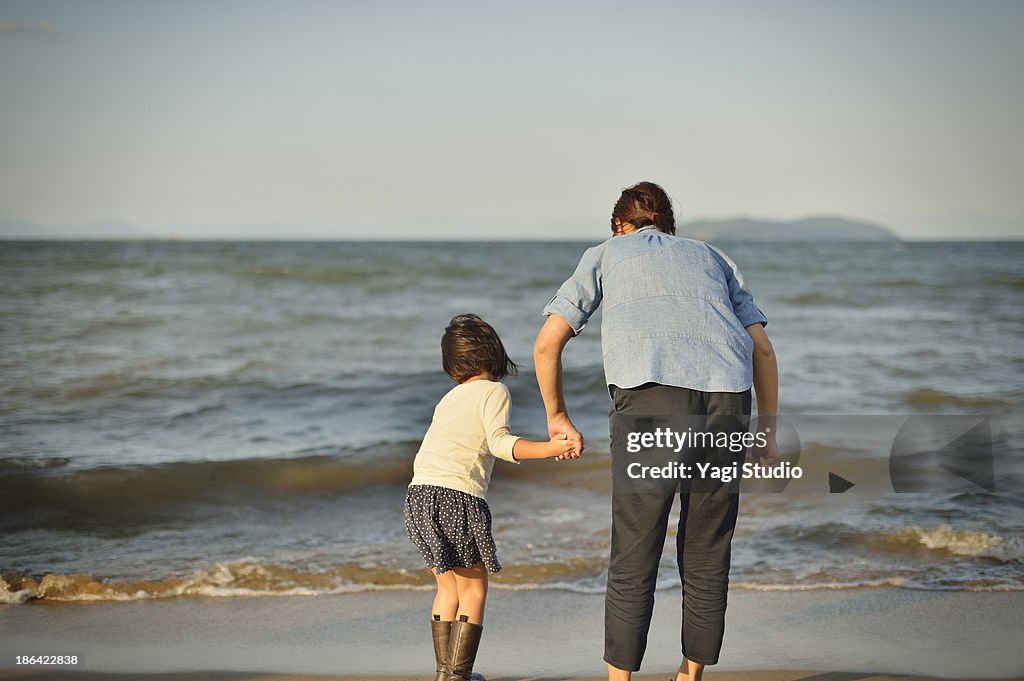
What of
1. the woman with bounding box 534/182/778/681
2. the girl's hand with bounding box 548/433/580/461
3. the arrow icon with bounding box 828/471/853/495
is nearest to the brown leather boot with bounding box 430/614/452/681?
the woman with bounding box 534/182/778/681

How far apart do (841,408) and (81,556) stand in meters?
7.95

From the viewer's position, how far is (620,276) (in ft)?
9.12

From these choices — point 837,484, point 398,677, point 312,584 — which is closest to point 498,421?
point 398,677

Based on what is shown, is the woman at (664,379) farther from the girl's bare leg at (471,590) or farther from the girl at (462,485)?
the girl's bare leg at (471,590)

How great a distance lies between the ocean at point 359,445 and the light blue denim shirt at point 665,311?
2.15 meters

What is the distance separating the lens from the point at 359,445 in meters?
8.22

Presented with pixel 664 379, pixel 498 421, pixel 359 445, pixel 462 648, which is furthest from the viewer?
pixel 359 445

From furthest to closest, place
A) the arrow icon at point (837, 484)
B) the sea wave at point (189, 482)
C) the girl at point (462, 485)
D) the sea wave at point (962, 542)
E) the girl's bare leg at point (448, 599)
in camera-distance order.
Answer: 1. the arrow icon at point (837, 484)
2. the sea wave at point (189, 482)
3. the sea wave at point (962, 542)
4. the girl's bare leg at point (448, 599)
5. the girl at point (462, 485)

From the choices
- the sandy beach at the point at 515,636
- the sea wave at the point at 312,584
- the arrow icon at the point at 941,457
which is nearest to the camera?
the sandy beach at the point at 515,636

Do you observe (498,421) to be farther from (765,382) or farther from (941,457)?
(941,457)

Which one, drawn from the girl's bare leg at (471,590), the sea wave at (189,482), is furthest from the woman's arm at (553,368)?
the sea wave at (189,482)

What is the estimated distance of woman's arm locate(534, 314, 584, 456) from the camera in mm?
2738

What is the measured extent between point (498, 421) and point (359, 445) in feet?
17.7

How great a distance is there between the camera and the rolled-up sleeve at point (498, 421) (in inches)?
117
